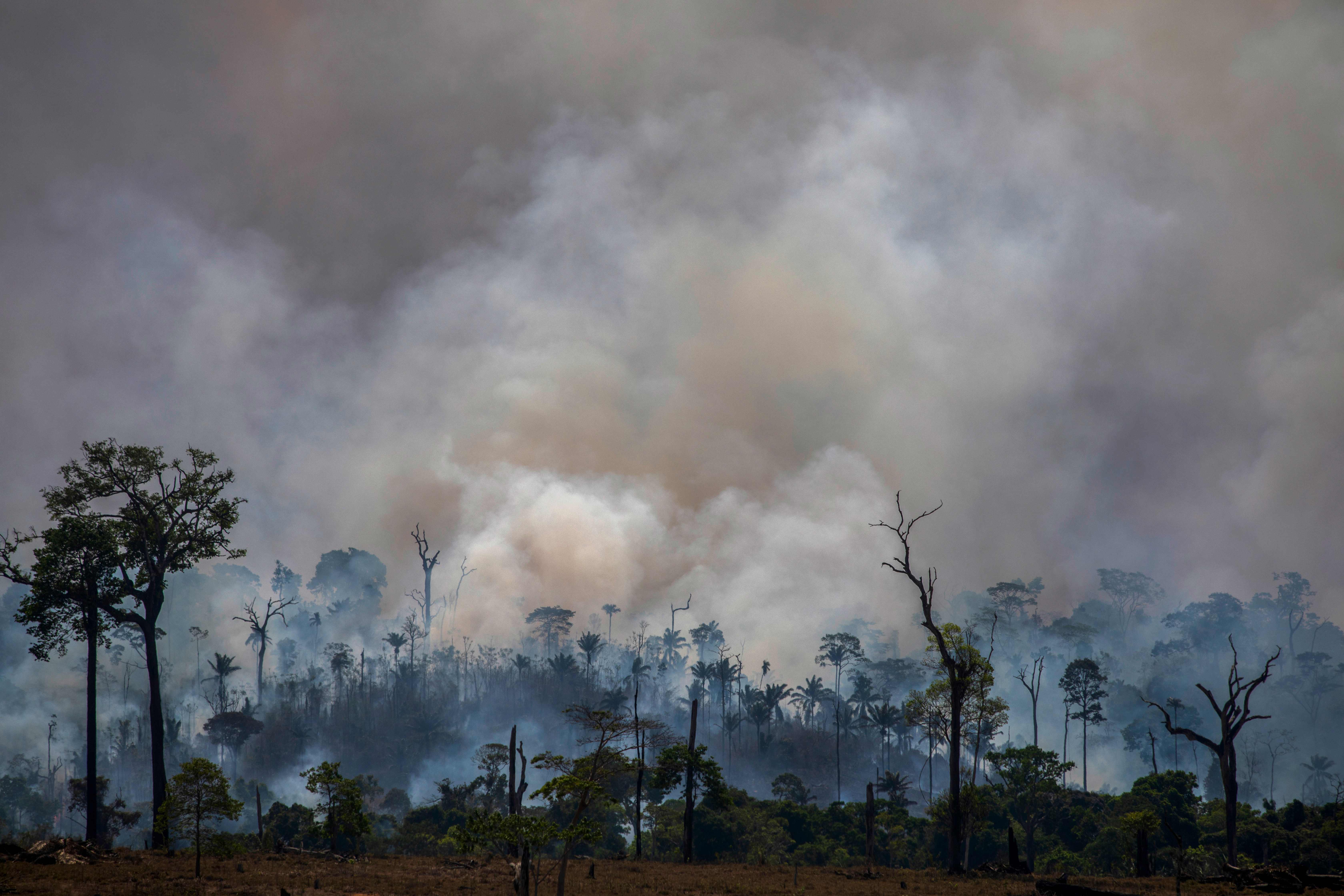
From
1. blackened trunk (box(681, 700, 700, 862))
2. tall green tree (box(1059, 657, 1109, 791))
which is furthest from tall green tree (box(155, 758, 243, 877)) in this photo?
tall green tree (box(1059, 657, 1109, 791))

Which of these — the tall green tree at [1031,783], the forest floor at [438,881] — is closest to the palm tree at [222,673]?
the forest floor at [438,881]

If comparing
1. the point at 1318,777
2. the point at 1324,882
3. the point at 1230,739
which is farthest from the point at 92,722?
the point at 1318,777

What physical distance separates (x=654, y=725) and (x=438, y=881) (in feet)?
64.3

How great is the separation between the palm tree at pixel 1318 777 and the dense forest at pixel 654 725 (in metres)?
1.39

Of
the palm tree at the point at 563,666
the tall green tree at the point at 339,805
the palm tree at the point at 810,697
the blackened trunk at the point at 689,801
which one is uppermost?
the tall green tree at the point at 339,805

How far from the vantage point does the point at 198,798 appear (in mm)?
29766

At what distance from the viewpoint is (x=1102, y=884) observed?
104 ft

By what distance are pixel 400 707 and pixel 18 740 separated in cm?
5743

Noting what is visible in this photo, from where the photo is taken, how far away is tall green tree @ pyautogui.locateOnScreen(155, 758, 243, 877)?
29719 mm

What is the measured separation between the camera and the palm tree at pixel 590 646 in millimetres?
147375

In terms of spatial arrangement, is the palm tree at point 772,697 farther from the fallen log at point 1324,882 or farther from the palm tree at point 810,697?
the fallen log at point 1324,882

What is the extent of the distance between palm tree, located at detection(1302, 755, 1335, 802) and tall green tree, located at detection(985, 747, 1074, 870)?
2468 inches

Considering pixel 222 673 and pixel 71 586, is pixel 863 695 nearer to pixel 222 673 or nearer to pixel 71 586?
pixel 222 673

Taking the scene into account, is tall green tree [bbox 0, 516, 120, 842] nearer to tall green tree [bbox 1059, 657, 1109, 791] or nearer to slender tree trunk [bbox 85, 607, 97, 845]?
slender tree trunk [bbox 85, 607, 97, 845]
